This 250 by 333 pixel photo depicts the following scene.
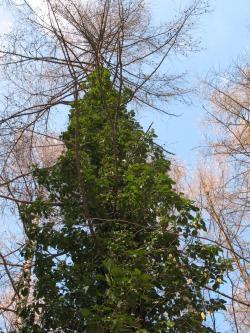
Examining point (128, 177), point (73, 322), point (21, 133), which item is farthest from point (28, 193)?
point (73, 322)

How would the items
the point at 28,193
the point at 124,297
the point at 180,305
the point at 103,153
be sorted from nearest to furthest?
the point at 124,297
the point at 180,305
the point at 103,153
the point at 28,193

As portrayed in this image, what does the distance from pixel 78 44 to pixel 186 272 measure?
14.6 feet

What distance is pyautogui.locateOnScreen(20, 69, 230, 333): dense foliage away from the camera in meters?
3.23

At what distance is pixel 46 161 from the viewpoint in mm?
7102

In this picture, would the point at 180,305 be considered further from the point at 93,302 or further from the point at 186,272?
the point at 93,302

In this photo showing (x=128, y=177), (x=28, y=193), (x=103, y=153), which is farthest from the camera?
(x=28, y=193)

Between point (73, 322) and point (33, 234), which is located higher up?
A: point (33, 234)

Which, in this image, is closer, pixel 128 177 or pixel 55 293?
pixel 55 293

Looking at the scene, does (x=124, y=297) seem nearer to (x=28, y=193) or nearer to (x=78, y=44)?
(x=28, y=193)

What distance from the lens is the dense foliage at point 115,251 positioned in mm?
3232

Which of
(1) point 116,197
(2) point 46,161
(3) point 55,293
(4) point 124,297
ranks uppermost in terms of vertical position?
(2) point 46,161

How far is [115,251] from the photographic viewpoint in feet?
11.9

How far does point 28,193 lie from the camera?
5641 millimetres

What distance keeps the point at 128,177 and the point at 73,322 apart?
1221mm
